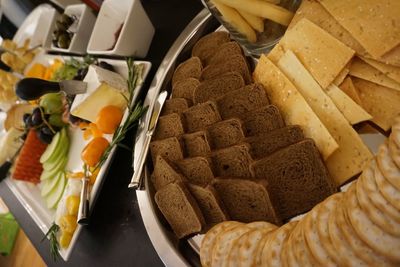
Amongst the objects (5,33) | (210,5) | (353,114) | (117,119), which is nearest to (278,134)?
(353,114)

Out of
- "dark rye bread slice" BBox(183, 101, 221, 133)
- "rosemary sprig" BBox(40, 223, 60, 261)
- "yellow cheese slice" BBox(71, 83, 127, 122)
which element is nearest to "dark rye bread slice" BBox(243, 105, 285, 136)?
"dark rye bread slice" BBox(183, 101, 221, 133)

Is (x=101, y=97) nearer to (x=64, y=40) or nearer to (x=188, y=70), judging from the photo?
(x=188, y=70)

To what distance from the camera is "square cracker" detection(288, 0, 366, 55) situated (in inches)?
39.0

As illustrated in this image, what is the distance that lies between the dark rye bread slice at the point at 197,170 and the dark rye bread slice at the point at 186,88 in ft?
0.89

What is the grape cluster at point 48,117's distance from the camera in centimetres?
196

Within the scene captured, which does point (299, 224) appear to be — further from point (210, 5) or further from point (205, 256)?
point (210, 5)

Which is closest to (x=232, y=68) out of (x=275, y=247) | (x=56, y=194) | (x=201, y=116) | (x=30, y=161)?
(x=201, y=116)

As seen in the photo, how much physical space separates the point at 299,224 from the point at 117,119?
107 cm

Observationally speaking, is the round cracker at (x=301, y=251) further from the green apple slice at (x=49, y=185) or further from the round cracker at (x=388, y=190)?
the green apple slice at (x=49, y=185)

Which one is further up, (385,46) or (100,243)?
(385,46)

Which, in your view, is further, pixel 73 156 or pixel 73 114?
pixel 73 156

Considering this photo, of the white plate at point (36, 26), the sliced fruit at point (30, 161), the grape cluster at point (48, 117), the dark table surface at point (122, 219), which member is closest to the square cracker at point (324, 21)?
the dark table surface at point (122, 219)

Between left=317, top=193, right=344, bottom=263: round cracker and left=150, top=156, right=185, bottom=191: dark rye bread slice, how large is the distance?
48 cm

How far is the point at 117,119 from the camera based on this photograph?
1.62 meters
